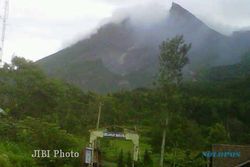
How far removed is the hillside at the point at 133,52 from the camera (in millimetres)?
102438

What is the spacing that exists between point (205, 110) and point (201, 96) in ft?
27.0

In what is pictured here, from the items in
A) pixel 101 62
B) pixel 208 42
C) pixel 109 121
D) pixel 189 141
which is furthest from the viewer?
pixel 208 42

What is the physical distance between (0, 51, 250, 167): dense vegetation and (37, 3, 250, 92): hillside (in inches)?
1632

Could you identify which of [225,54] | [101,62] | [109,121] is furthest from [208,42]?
[109,121]

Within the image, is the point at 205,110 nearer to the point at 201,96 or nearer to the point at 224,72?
the point at 201,96

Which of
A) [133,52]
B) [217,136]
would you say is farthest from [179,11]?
[217,136]

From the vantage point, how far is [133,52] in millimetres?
127062

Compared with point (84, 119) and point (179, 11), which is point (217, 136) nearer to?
point (84, 119)

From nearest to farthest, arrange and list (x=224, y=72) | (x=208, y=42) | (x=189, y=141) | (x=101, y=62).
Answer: (x=189, y=141) < (x=224, y=72) < (x=101, y=62) < (x=208, y=42)

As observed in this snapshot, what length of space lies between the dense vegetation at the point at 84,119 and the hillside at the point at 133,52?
41.5 m

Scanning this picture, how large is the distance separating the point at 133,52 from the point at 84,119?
87994 millimetres

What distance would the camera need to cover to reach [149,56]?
119 metres

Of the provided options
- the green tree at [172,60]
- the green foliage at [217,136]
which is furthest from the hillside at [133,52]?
the green tree at [172,60]

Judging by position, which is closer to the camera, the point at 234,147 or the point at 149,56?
the point at 234,147
